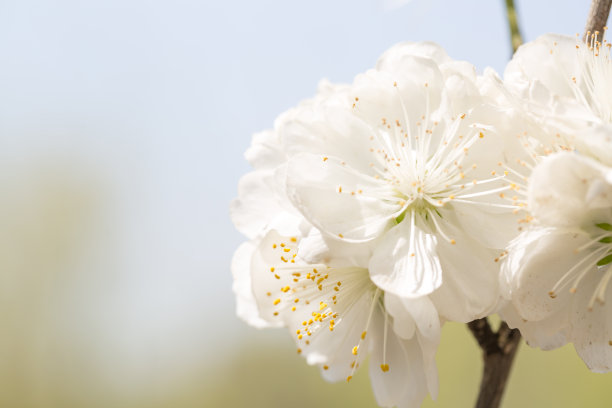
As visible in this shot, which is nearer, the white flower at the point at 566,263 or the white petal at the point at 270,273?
the white flower at the point at 566,263

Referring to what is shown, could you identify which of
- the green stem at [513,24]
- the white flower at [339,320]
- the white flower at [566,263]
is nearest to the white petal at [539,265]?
the white flower at [566,263]

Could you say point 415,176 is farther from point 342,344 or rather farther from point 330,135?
point 342,344

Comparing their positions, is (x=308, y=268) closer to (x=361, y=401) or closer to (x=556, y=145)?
(x=556, y=145)

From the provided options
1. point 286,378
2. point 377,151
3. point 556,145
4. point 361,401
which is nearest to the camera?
point 556,145

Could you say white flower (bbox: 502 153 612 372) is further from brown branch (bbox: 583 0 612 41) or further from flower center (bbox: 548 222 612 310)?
brown branch (bbox: 583 0 612 41)

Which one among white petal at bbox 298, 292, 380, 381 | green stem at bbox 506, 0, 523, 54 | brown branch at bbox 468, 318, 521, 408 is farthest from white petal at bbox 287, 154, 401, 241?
green stem at bbox 506, 0, 523, 54

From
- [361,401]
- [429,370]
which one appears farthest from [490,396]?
[361,401]

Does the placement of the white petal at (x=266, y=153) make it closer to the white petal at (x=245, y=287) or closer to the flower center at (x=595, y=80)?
the white petal at (x=245, y=287)
